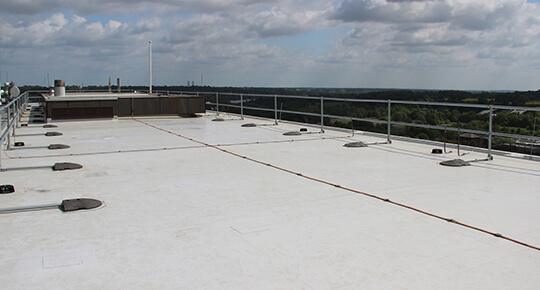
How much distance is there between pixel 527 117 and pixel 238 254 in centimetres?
1353

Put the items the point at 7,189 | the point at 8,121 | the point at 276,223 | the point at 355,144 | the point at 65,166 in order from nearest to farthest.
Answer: the point at 276,223
the point at 7,189
the point at 65,166
the point at 8,121
the point at 355,144

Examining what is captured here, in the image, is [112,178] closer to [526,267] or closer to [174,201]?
[174,201]

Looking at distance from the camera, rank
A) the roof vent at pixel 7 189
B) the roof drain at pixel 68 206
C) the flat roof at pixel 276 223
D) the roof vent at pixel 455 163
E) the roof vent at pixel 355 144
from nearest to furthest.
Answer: the flat roof at pixel 276 223 < the roof drain at pixel 68 206 < the roof vent at pixel 7 189 < the roof vent at pixel 455 163 < the roof vent at pixel 355 144

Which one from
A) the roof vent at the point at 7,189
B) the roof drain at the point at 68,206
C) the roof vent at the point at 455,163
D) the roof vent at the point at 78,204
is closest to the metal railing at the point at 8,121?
the roof vent at the point at 7,189

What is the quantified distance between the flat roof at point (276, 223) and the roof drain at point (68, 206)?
0.12 metres

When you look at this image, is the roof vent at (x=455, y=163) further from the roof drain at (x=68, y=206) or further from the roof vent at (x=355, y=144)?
the roof drain at (x=68, y=206)

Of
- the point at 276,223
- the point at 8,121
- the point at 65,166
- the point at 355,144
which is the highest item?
the point at 8,121

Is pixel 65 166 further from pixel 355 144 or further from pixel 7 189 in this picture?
pixel 355 144

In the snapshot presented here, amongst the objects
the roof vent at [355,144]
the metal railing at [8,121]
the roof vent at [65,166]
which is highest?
the metal railing at [8,121]

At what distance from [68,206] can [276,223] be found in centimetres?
219

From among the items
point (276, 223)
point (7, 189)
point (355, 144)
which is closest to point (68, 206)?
point (7, 189)

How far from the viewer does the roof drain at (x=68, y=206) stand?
493 cm

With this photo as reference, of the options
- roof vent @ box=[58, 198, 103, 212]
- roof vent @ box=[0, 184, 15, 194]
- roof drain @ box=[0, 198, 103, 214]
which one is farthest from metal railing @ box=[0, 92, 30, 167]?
roof vent @ box=[58, 198, 103, 212]

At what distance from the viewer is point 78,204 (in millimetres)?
5059
